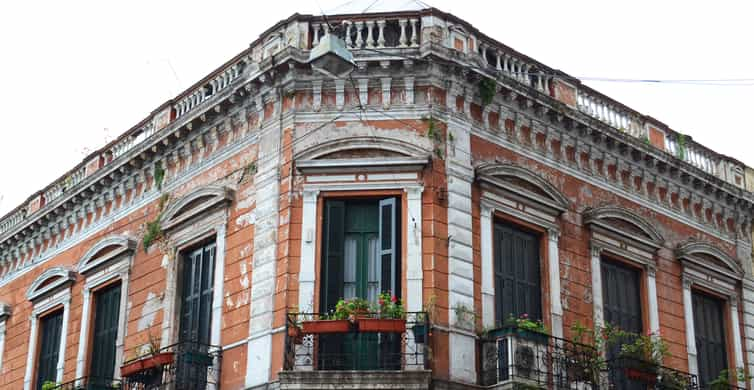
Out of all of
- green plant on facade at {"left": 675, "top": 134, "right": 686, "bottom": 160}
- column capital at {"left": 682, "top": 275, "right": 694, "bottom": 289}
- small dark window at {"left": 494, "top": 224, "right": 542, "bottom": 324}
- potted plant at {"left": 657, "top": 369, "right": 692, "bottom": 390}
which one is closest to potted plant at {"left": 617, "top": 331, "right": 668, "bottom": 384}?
potted plant at {"left": 657, "top": 369, "right": 692, "bottom": 390}

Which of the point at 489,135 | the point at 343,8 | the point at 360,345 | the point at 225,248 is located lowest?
the point at 360,345

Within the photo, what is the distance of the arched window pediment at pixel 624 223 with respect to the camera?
1916 cm

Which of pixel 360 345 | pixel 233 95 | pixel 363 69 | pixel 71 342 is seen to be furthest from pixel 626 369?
pixel 71 342

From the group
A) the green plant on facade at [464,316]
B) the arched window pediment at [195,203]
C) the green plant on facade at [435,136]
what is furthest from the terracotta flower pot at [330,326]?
the arched window pediment at [195,203]

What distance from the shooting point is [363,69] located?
1758 cm

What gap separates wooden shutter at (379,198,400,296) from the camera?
649 inches

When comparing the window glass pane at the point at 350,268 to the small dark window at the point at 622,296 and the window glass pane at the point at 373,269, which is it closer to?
the window glass pane at the point at 373,269

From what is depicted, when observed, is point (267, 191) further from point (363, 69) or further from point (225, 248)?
point (363, 69)

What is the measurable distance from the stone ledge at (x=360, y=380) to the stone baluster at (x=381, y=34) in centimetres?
538

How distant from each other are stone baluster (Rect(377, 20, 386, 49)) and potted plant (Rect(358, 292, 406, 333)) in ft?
13.9

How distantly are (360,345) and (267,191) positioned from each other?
10.1 feet

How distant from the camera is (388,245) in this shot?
16719mm

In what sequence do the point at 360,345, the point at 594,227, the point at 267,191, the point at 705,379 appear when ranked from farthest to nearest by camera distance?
the point at 705,379 < the point at 594,227 < the point at 267,191 < the point at 360,345

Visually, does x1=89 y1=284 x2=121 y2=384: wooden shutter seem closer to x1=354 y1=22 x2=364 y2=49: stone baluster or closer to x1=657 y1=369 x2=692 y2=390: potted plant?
x1=354 y1=22 x2=364 y2=49: stone baluster
